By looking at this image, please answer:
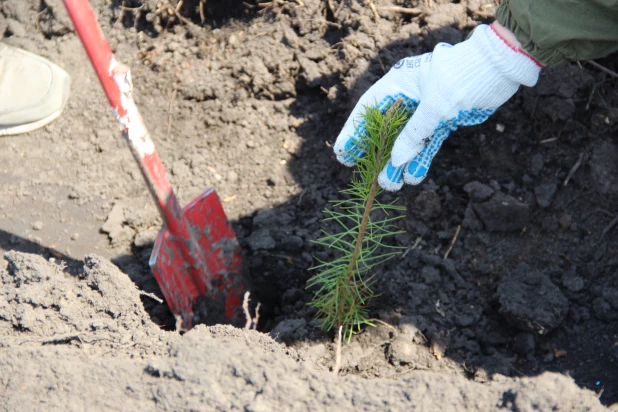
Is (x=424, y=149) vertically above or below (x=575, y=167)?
above

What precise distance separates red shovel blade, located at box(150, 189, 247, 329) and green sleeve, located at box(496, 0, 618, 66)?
4.26 ft

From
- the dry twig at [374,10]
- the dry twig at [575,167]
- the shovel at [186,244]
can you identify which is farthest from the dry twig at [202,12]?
the dry twig at [575,167]

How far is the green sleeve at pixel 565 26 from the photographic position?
1.83 metres

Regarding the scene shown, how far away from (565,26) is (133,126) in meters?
1.40

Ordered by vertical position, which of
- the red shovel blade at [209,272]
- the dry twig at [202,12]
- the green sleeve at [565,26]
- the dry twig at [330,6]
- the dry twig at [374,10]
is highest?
the green sleeve at [565,26]

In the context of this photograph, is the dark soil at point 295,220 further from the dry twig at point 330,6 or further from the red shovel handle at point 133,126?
the red shovel handle at point 133,126

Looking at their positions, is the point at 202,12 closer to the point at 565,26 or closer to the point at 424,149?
the point at 424,149

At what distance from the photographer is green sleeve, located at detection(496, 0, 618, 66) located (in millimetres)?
1825

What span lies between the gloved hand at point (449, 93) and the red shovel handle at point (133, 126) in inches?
25.2

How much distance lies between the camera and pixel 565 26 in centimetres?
185

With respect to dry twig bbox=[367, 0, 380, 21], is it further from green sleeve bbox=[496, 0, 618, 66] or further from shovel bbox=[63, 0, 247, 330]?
shovel bbox=[63, 0, 247, 330]

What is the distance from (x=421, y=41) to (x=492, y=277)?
3.53 ft

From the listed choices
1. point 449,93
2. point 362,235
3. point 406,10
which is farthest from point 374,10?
point 362,235

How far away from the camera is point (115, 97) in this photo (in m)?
1.81
